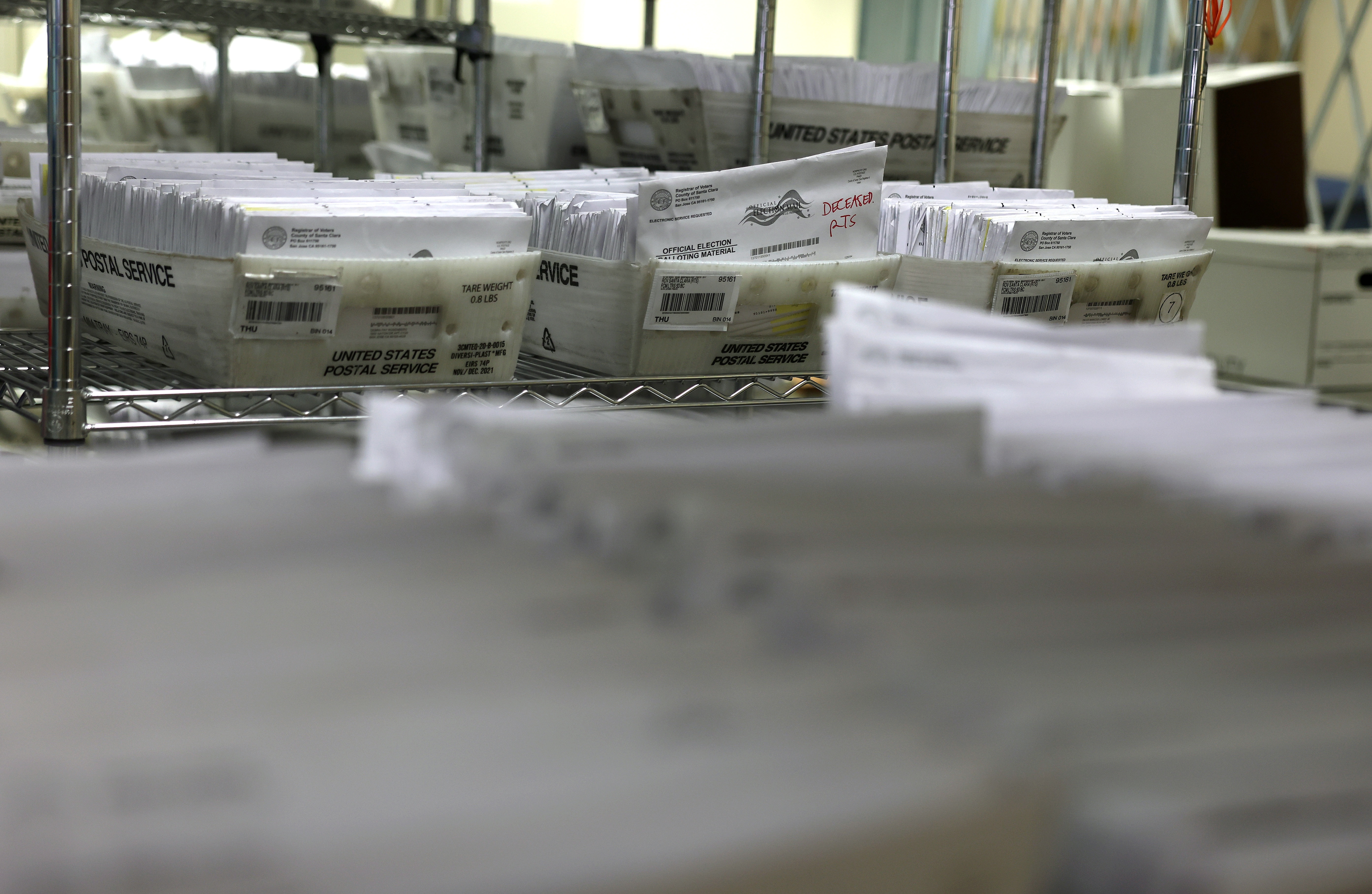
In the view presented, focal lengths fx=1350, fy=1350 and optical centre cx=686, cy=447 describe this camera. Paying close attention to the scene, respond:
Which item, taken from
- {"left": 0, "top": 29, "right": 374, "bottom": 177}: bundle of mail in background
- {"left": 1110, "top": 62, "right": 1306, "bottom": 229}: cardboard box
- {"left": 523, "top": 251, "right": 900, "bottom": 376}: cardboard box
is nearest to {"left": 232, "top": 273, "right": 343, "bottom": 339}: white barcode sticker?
{"left": 523, "top": 251, "right": 900, "bottom": 376}: cardboard box

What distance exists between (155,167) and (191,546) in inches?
34.1

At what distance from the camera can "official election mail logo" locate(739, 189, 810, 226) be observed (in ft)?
3.56

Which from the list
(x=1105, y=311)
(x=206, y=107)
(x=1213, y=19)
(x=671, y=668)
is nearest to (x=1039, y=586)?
(x=671, y=668)

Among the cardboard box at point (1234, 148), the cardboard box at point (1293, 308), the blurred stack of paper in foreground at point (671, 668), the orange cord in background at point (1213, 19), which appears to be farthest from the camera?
the cardboard box at point (1234, 148)

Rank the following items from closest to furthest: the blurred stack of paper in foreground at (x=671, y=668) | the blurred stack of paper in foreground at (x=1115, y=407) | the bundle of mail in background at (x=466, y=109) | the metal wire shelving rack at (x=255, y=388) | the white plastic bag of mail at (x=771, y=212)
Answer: the blurred stack of paper in foreground at (x=671, y=668) < the blurred stack of paper in foreground at (x=1115, y=407) < the metal wire shelving rack at (x=255, y=388) < the white plastic bag of mail at (x=771, y=212) < the bundle of mail in background at (x=466, y=109)

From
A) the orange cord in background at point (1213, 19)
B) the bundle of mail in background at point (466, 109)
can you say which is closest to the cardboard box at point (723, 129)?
the bundle of mail in background at point (466, 109)

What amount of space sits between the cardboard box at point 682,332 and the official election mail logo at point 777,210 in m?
0.04

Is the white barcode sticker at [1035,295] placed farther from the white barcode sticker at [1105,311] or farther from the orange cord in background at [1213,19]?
the orange cord in background at [1213,19]

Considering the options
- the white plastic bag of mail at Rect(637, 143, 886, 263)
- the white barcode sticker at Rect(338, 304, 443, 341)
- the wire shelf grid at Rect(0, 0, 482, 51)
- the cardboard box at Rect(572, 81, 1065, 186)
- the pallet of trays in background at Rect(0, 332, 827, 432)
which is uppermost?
the wire shelf grid at Rect(0, 0, 482, 51)

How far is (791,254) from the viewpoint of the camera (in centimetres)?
111

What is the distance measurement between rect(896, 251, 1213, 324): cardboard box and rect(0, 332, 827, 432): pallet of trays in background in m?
0.13

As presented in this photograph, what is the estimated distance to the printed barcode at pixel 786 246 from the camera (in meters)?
1.09

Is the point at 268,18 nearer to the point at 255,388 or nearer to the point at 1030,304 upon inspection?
the point at 255,388

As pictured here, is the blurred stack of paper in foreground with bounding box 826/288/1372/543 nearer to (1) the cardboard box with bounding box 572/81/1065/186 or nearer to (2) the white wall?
(1) the cardboard box with bounding box 572/81/1065/186
